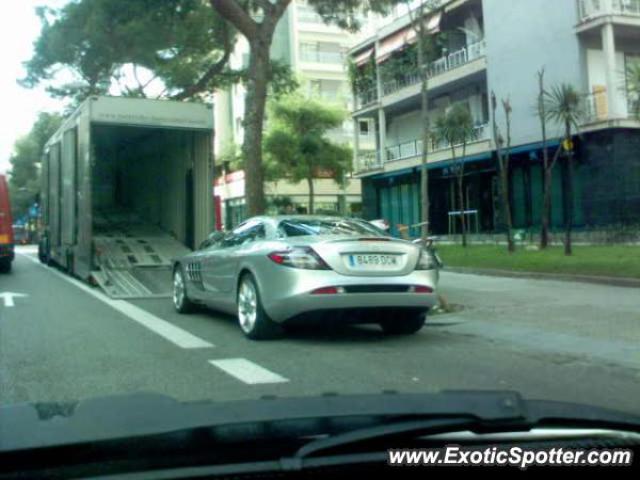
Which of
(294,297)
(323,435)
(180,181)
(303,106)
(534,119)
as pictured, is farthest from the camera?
(303,106)

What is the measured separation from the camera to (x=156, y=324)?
9.63m

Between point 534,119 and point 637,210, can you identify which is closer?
point 637,210

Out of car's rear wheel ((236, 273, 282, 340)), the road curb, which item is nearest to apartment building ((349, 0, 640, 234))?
the road curb

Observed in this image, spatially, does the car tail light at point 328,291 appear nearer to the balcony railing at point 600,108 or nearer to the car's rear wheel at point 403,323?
the car's rear wheel at point 403,323

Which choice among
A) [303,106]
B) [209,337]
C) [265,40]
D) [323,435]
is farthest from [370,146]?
[323,435]

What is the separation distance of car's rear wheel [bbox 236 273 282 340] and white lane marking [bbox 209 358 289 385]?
98cm

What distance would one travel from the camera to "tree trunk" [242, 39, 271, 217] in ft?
51.9

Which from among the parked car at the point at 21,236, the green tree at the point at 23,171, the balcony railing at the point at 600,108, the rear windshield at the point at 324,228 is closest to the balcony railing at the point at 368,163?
the balcony railing at the point at 600,108

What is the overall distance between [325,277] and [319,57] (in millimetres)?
44952

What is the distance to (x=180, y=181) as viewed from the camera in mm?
16094

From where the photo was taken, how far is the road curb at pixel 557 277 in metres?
13.2

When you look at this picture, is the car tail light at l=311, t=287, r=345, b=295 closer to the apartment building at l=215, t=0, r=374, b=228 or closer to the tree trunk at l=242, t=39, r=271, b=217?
the tree trunk at l=242, t=39, r=271, b=217

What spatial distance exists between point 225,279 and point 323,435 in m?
7.03

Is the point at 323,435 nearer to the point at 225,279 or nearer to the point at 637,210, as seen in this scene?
the point at 225,279
